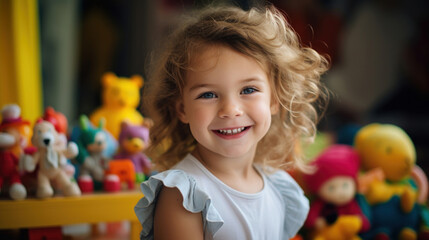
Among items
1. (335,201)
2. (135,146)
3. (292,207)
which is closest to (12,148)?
(135,146)

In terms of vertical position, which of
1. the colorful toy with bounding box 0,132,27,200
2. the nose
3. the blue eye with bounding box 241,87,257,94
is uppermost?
the blue eye with bounding box 241,87,257,94

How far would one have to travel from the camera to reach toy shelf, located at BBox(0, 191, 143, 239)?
1.04 metres

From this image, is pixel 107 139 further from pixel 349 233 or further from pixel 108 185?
pixel 349 233

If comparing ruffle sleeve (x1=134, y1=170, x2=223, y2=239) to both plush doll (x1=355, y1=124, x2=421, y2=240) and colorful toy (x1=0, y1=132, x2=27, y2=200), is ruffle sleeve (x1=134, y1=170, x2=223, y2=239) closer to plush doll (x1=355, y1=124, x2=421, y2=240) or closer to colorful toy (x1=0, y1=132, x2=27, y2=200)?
colorful toy (x1=0, y1=132, x2=27, y2=200)

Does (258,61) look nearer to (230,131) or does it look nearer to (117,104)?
(230,131)

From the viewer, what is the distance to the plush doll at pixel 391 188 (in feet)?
4.46

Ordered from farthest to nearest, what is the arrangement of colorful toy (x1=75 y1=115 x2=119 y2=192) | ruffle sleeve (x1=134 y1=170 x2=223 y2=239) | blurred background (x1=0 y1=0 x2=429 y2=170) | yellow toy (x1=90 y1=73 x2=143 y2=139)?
blurred background (x1=0 y1=0 x2=429 y2=170) < yellow toy (x1=90 y1=73 x2=143 y2=139) < colorful toy (x1=75 y1=115 x2=119 y2=192) < ruffle sleeve (x1=134 y1=170 x2=223 y2=239)

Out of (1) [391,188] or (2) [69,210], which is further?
(1) [391,188]

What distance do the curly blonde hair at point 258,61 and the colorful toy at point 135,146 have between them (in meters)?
0.23

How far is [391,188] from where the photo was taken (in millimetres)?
1393

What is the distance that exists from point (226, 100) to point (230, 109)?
2 centimetres

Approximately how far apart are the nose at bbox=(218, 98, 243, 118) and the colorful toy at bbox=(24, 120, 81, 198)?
0.45 metres

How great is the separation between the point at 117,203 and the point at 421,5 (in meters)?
2.43

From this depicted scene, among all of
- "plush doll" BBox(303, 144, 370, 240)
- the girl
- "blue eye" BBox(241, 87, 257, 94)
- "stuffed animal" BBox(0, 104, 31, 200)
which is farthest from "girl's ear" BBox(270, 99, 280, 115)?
"stuffed animal" BBox(0, 104, 31, 200)
